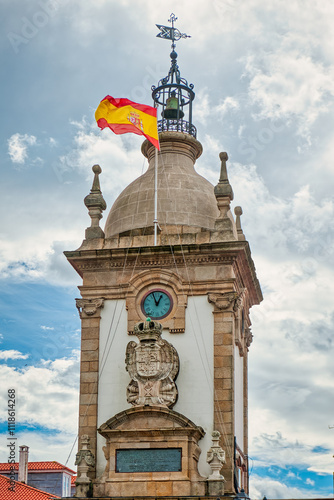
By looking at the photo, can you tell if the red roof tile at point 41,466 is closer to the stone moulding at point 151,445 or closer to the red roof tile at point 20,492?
the red roof tile at point 20,492

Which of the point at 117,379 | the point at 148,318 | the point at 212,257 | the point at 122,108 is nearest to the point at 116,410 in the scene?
the point at 117,379

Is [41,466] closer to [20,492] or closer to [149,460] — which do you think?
[20,492]

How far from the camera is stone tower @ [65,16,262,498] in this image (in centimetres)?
3578

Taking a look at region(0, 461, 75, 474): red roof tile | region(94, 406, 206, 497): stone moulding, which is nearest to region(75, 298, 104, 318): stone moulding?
region(94, 406, 206, 497): stone moulding

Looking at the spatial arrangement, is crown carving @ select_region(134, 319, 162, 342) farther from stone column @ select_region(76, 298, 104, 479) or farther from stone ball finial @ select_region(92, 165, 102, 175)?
stone ball finial @ select_region(92, 165, 102, 175)

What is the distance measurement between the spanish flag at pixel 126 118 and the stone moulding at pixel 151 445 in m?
10.5

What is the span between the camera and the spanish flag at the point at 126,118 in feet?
130

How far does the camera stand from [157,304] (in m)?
38.6

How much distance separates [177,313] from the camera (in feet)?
125

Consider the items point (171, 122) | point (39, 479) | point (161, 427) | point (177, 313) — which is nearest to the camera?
point (161, 427)

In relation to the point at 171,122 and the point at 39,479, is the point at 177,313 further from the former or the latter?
the point at 39,479

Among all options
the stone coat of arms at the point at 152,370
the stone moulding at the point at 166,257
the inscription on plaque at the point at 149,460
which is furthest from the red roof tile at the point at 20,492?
the stone moulding at the point at 166,257

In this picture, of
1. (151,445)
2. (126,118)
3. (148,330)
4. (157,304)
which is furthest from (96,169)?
(151,445)

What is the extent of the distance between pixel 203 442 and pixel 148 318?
480cm
